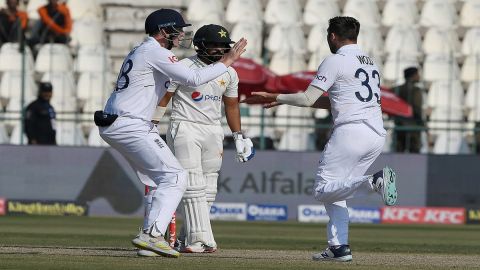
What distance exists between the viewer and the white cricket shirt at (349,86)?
935 cm

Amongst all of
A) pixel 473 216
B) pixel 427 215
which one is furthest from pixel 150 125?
pixel 473 216

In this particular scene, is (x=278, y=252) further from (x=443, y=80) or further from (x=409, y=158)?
(x=443, y=80)

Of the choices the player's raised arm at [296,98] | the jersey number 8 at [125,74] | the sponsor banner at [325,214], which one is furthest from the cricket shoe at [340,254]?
the sponsor banner at [325,214]

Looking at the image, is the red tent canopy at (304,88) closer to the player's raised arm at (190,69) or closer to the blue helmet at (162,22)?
the blue helmet at (162,22)

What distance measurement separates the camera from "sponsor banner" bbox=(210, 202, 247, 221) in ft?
59.8

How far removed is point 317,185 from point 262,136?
9541 millimetres

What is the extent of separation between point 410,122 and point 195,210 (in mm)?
9621

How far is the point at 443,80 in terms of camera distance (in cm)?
2089

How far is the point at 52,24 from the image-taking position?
20250 millimetres

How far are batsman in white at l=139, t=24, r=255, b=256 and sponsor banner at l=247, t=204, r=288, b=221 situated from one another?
26.7 ft

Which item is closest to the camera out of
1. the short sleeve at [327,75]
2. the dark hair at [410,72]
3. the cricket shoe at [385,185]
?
the cricket shoe at [385,185]

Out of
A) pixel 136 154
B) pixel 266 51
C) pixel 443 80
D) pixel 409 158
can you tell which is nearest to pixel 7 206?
pixel 266 51

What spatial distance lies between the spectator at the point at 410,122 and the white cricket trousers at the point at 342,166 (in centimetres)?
966

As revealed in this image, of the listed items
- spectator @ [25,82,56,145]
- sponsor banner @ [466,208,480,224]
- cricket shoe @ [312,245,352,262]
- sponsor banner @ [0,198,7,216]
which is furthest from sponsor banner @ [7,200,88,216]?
cricket shoe @ [312,245,352,262]
